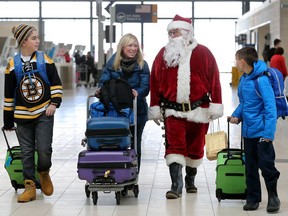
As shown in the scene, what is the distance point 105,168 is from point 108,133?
0.99 feet

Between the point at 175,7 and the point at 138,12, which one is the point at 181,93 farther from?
the point at 175,7

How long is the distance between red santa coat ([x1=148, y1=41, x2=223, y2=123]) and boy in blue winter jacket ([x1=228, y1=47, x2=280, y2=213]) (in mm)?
569

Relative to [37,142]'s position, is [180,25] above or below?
above

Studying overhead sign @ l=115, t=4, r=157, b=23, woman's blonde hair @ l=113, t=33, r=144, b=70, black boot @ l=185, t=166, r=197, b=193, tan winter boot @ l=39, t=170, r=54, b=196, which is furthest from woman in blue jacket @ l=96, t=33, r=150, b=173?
overhead sign @ l=115, t=4, r=157, b=23

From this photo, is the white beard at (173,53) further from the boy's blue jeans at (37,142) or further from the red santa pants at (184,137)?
the boy's blue jeans at (37,142)

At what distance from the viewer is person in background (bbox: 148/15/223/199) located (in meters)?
7.29

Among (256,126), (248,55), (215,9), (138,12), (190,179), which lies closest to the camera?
(256,126)

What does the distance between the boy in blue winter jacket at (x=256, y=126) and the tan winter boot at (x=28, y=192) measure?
1.87 m

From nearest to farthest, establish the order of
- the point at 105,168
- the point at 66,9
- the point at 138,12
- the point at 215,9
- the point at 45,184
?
the point at 105,168 < the point at 45,184 < the point at 138,12 < the point at 215,9 < the point at 66,9

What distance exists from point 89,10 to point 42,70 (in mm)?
41871

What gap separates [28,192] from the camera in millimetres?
7133

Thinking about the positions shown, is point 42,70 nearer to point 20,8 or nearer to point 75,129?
point 75,129

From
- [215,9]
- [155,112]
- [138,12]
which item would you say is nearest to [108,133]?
[155,112]

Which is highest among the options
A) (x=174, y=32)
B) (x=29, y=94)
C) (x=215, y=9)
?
(x=215, y=9)
